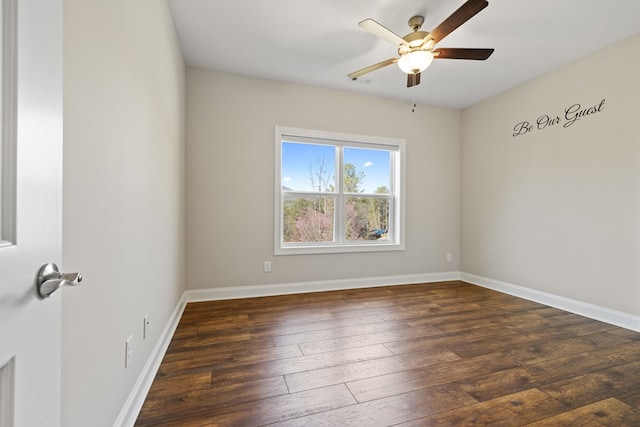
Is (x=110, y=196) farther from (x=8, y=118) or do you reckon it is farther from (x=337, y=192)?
(x=337, y=192)

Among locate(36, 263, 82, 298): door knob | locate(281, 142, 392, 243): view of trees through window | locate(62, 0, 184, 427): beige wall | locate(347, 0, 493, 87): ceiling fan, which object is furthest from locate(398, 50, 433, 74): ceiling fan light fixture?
locate(36, 263, 82, 298): door knob

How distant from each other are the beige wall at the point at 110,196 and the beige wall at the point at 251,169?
1.16m

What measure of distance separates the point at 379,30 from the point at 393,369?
2.36 m

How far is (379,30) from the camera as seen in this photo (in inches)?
77.2

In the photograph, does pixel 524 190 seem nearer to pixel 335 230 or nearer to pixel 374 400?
pixel 335 230

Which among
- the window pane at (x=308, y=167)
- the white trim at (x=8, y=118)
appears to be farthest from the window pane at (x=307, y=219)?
the white trim at (x=8, y=118)

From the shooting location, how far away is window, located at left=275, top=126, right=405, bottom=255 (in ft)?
11.3

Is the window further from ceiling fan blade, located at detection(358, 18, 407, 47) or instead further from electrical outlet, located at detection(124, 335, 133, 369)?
electrical outlet, located at detection(124, 335, 133, 369)

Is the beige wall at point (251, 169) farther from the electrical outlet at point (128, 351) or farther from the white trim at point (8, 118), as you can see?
the white trim at point (8, 118)

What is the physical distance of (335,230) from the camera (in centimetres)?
369

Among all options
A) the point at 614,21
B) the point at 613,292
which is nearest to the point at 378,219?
the point at 613,292

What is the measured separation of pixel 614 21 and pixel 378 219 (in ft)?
9.39

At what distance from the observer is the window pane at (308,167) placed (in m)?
3.47

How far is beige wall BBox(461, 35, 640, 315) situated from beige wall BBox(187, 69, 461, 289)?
998 millimetres
